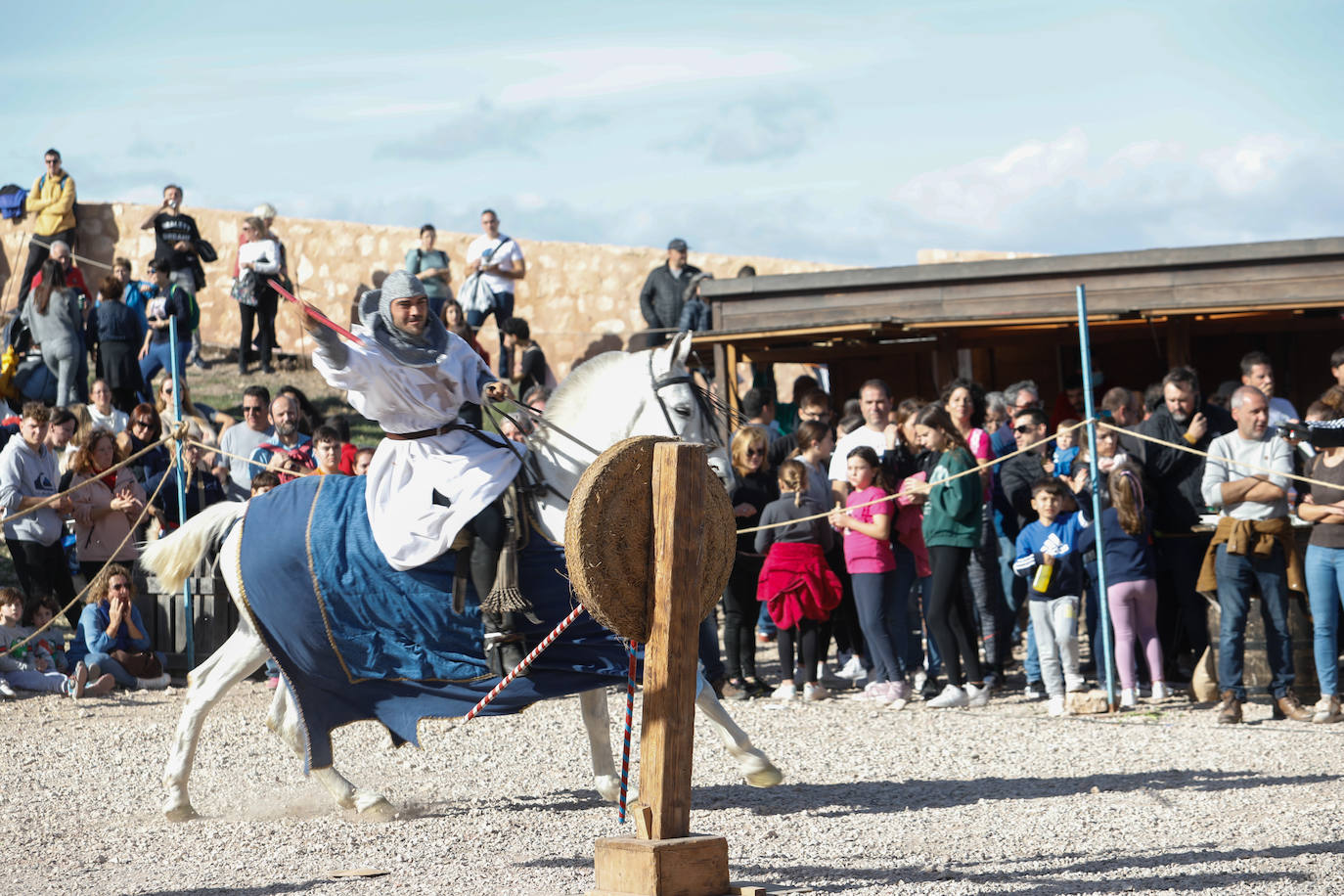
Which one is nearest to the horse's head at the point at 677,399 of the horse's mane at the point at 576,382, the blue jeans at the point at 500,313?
the horse's mane at the point at 576,382

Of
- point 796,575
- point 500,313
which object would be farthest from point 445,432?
point 500,313

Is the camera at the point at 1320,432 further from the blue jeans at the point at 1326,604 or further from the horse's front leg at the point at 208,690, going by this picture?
the horse's front leg at the point at 208,690

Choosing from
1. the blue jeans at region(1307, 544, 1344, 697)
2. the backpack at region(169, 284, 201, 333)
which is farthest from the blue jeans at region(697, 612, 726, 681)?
the backpack at region(169, 284, 201, 333)

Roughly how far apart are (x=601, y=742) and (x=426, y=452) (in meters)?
1.50

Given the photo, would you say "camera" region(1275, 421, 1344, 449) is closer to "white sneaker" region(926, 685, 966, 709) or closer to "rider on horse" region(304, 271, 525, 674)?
"white sneaker" region(926, 685, 966, 709)

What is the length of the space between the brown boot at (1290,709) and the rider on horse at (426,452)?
178 inches

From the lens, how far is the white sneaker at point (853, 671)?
10.4 meters

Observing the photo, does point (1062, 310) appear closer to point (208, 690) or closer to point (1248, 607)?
point (1248, 607)

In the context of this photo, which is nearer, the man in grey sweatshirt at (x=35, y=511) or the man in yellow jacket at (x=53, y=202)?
the man in grey sweatshirt at (x=35, y=511)

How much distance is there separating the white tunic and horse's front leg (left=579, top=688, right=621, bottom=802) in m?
1.00

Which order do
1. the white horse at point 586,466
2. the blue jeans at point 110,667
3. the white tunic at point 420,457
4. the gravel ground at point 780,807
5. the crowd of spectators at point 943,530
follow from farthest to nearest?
1. the blue jeans at point 110,667
2. the crowd of spectators at point 943,530
3. the white horse at point 586,466
4. the white tunic at point 420,457
5. the gravel ground at point 780,807

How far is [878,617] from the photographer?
9.38m

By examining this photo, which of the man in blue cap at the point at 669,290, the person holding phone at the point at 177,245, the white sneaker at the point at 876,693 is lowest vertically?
the white sneaker at the point at 876,693

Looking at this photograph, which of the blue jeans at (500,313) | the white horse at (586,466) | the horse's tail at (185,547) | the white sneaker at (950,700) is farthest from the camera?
the blue jeans at (500,313)
